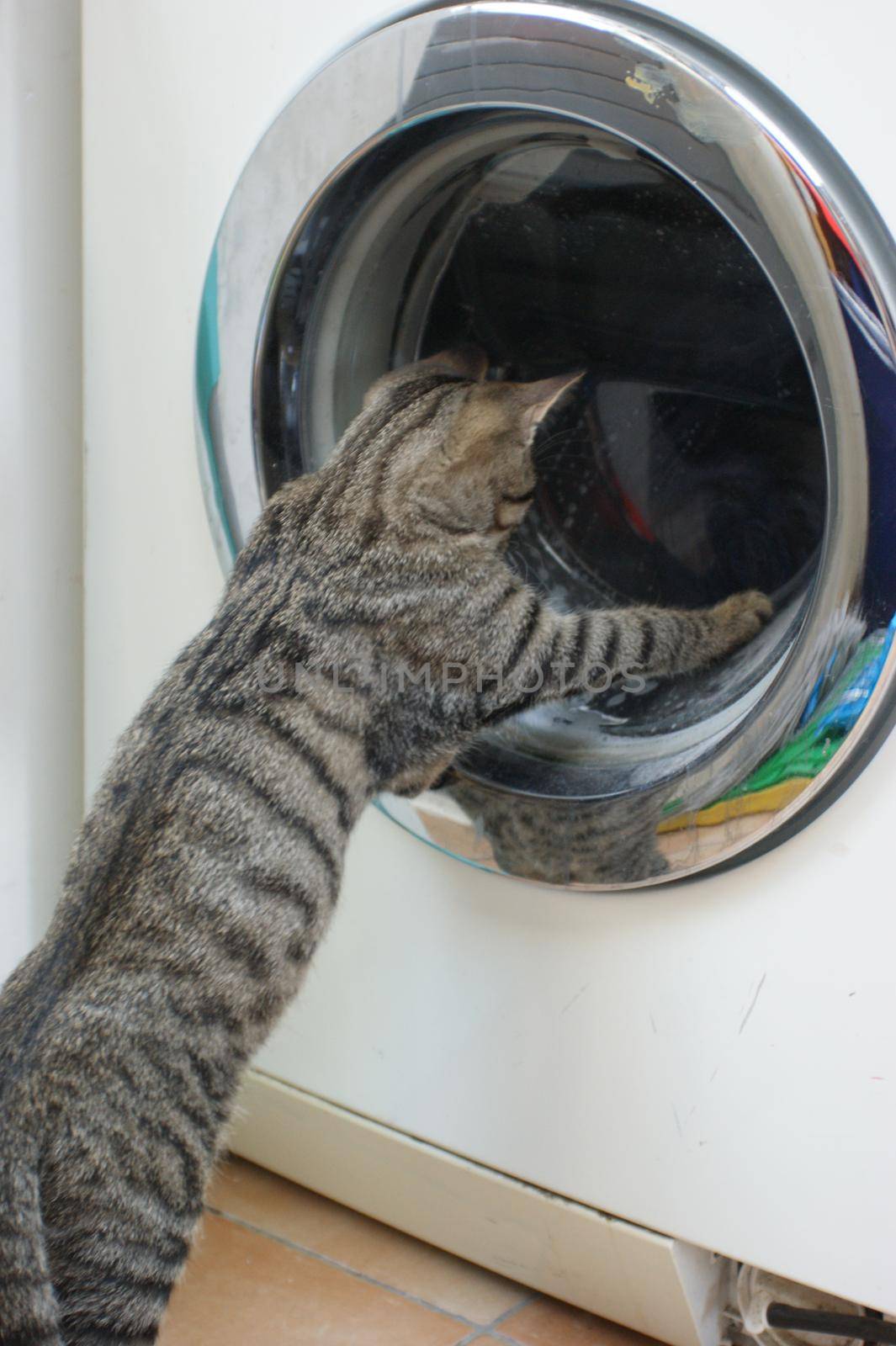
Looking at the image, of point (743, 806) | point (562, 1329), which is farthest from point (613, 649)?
point (562, 1329)

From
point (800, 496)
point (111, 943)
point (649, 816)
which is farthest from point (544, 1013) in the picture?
point (800, 496)

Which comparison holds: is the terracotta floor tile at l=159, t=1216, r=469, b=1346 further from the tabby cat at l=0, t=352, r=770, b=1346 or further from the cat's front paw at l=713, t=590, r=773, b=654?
the cat's front paw at l=713, t=590, r=773, b=654

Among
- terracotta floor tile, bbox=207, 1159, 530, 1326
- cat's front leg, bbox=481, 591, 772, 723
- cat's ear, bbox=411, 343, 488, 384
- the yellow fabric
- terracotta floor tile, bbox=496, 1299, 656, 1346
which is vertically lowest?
terracotta floor tile, bbox=207, 1159, 530, 1326

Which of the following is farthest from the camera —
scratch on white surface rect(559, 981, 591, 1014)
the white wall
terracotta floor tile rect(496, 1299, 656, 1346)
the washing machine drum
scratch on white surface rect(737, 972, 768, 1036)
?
Answer: the white wall

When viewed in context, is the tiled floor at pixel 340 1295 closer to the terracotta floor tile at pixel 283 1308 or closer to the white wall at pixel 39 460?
the terracotta floor tile at pixel 283 1308

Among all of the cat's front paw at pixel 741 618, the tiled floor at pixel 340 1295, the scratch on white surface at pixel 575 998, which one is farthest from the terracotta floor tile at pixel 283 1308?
→ the cat's front paw at pixel 741 618

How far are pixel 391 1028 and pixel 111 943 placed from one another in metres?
0.32

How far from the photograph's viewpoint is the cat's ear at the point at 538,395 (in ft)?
3.43

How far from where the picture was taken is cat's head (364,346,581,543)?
1098 mm

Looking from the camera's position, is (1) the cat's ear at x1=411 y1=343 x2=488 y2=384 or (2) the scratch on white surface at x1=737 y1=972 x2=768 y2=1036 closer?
(2) the scratch on white surface at x1=737 y1=972 x2=768 y2=1036

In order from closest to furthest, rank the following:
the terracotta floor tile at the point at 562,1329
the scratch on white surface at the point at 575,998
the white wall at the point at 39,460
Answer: the scratch on white surface at the point at 575,998 → the terracotta floor tile at the point at 562,1329 → the white wall at the point at 39,460

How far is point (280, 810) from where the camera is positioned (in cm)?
102

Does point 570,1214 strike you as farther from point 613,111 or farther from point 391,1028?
point 613,111

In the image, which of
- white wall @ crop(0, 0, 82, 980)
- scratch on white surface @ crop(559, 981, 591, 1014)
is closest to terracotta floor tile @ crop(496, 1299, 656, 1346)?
scratch on white surface @ crop(559, 981, 591, 1014)
